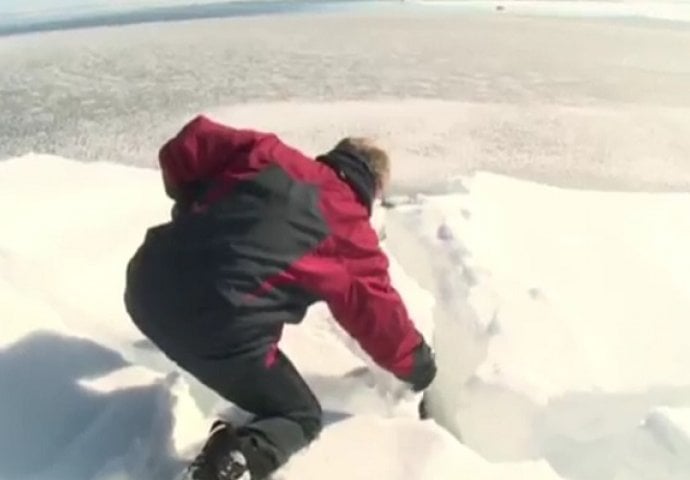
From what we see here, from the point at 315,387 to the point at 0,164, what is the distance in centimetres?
131

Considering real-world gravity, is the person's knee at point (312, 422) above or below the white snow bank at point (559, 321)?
above

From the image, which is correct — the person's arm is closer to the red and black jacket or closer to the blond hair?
the red and black jacket

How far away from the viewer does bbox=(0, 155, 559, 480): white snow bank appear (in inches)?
62.4

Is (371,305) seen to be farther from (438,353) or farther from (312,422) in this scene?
(438,353)

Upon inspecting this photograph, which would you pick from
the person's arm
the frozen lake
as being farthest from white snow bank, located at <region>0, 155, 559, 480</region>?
the frozen lake

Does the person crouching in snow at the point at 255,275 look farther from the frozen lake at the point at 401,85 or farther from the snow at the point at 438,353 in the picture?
the frozen lake at the point at 401,85

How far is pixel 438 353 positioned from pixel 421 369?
0.29m

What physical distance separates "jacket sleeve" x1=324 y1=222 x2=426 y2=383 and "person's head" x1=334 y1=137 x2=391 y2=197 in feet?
0.34

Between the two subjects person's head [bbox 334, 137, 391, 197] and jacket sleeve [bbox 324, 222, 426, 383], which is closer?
jacket sleeve [bbox 324, 222, 426, 383]

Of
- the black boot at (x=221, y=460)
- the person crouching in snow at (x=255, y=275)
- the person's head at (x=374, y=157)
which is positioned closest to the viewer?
the black boot at (x=221, y=460)

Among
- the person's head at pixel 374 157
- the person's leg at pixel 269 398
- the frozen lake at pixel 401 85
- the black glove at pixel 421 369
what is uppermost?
the person's head at pixel 374 157

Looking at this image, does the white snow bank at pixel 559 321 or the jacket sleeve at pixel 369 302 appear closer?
the jacket sleeve at pixel 369 302

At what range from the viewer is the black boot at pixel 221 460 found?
1.45m

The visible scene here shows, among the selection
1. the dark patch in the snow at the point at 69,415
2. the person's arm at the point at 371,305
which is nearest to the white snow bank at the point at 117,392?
the dark patch in the snow at the point at 69,415
